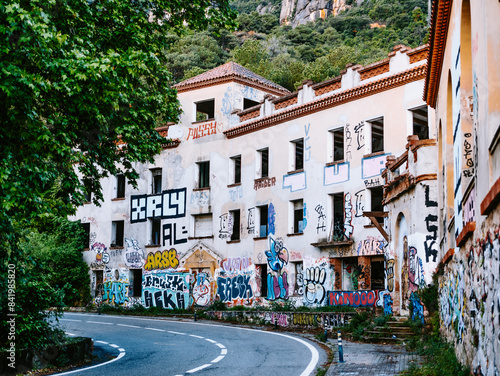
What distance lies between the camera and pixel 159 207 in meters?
37.5

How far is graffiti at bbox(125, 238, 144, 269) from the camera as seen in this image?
38125mm

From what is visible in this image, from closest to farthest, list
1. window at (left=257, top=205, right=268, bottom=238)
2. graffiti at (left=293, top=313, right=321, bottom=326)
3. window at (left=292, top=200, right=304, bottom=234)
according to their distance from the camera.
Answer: graffiti at (left=293, top=313, right=321, bottom=326)
window at (left=292, top=200, right=304, bottom=234)
window at (left=257, top=205, right=268, bottom=238)

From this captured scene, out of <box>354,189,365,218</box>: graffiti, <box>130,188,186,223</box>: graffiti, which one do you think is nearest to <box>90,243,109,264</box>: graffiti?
<box>130,188,186,223</box>: graffiti

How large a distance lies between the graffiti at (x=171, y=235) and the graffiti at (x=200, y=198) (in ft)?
5.47

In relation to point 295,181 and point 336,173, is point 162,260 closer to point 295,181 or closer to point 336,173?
point 295,181

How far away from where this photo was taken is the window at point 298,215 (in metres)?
31.2

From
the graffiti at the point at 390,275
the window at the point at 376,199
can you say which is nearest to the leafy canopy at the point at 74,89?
the graffiti at the point at 390,275

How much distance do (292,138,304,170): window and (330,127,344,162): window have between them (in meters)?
1.69

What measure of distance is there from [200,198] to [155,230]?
448cm

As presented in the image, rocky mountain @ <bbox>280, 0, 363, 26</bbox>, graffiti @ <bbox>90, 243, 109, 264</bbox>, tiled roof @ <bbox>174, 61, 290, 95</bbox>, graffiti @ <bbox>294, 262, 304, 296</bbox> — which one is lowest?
graffiti @ <bbox>294, 262, 304, 296</bbox>

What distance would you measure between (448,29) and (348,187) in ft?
53.6

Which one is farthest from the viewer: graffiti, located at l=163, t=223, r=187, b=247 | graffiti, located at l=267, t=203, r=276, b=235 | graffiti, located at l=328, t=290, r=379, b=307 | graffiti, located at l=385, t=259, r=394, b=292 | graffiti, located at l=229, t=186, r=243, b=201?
graffiti, located at l=163, t=223, r=187, b=247

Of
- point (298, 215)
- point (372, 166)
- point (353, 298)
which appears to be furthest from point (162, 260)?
point (372, 166)

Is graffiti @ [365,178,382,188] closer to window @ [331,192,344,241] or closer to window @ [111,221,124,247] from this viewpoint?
window @ [331,192,344,241]
